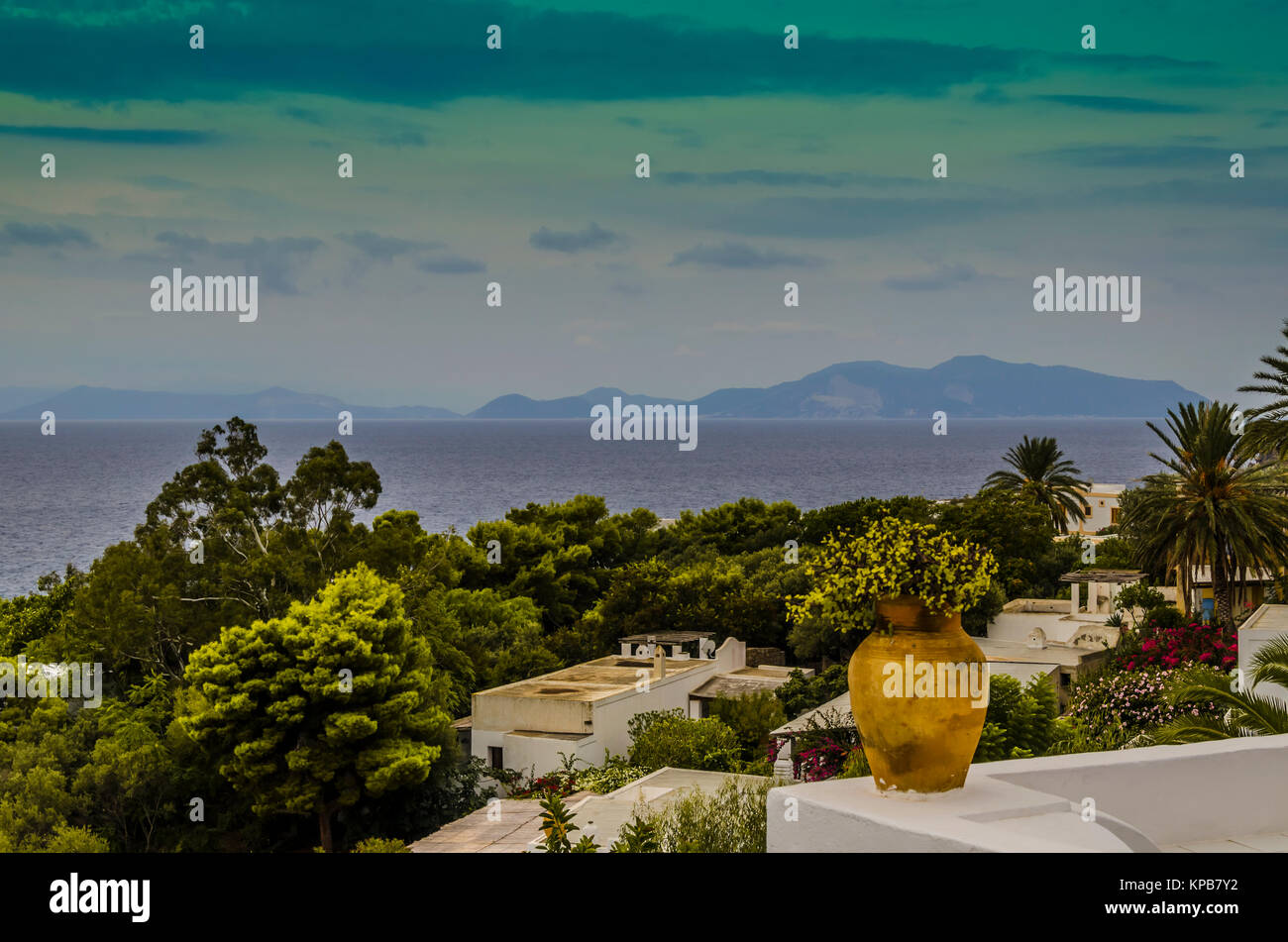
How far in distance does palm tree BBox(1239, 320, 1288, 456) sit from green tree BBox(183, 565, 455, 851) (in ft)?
53.8

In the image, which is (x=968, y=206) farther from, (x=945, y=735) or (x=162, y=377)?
(x=945, y=735)

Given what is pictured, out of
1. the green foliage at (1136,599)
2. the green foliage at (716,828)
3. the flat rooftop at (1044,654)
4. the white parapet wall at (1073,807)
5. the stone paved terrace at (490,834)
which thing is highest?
the white parapet wall at (1073,807)

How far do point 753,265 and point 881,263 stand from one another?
13.2 metres

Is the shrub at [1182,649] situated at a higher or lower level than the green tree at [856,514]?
lower

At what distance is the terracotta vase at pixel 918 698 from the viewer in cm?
491

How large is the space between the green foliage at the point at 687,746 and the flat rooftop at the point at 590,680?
1.77 metres

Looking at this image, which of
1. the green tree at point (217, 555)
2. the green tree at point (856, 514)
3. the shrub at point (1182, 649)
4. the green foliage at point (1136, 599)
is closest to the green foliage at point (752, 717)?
the shrub at point (1182, 649)

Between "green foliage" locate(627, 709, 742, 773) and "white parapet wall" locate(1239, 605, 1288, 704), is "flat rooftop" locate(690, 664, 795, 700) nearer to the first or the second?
"green foliage" locate(627, 709, 742, 773)

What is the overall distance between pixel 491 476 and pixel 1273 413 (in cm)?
13174

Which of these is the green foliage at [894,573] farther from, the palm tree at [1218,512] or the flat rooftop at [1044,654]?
the flat rooftop at [1044,654]

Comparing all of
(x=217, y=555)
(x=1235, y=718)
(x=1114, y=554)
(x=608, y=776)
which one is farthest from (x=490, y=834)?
(x=1114, y=554)

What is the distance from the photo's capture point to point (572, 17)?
82750mm

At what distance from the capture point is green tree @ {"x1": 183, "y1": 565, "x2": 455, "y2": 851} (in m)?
21.9
